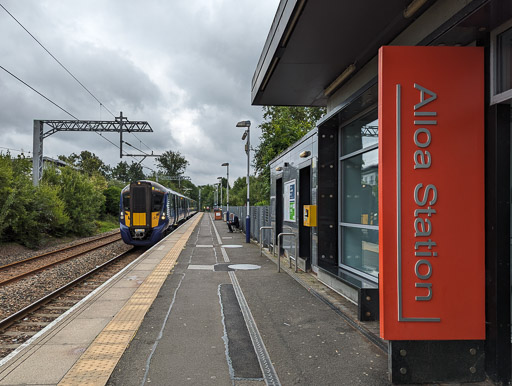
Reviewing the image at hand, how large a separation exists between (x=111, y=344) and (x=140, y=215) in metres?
12.6

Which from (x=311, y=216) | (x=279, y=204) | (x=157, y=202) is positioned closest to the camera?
(x=311, y=216)

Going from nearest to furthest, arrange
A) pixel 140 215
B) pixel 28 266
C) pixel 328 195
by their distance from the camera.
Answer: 1. pixel 328 195
2. pixel 28 266
3. pixel 140 215

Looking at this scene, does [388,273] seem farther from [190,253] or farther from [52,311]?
[190,253]

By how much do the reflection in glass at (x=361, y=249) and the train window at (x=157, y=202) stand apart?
36.5 feet

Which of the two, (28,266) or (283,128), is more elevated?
(283,128)

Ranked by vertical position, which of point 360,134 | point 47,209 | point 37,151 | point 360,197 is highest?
point 37,151

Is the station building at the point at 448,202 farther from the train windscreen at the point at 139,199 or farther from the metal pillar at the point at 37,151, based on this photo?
the metal pillar at the point at 37,151

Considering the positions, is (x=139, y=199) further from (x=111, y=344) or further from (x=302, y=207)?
(x=111, y=344)

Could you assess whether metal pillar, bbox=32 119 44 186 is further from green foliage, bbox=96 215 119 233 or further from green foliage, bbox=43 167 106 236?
green foliage, bbox=96 215 119 233

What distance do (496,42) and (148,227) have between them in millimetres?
14972

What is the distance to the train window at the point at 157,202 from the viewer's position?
1719 centimetres

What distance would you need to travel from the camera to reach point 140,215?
660 inches

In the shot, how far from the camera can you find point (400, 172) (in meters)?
3.58

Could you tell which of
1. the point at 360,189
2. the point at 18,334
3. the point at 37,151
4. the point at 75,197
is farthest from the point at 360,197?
the point at 75,197
